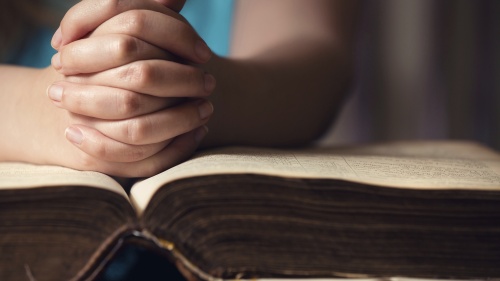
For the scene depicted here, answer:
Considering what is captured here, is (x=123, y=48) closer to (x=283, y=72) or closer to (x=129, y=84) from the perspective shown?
(x=129, y=84)

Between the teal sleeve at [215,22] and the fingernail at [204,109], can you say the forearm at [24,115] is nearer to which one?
the fingernail at [204,109]

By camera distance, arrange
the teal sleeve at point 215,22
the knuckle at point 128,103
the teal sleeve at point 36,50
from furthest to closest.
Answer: the teal sleeve at point 215,22, the teal sleeve at point 36,50, the knuckle at point 128,103

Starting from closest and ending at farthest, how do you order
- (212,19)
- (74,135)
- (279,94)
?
1. (74,135)
2. (279,94)
3. (212,19)

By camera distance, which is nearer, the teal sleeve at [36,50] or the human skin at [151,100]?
the human skin at [151,100]

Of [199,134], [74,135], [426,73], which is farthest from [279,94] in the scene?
[426,73]

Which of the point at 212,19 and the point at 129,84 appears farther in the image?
the point at 212,19

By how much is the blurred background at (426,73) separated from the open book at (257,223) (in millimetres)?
1124

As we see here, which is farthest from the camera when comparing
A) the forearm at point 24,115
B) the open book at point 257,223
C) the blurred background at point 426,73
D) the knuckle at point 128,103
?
the blurred background at point 426,73

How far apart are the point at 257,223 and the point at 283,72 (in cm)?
43

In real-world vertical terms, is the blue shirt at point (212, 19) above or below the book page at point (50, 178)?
above

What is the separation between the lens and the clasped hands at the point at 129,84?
1.62ft

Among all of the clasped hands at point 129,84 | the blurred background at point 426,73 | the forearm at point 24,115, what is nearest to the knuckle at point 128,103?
the clasped hands at point 129,84

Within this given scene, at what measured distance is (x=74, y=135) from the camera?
0.52 m

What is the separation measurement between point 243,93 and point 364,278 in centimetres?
36
